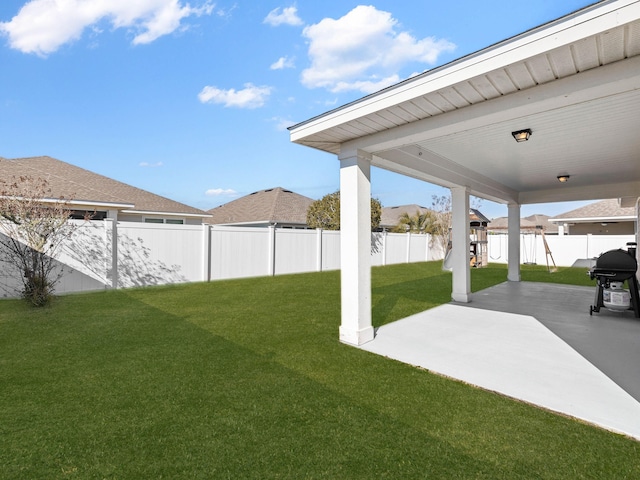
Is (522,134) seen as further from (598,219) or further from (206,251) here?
(598,219)

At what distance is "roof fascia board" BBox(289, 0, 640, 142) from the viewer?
2.08 metres

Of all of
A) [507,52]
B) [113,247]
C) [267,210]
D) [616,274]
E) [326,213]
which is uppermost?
[267,210]

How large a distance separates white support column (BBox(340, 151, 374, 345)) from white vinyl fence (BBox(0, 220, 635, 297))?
23.1 ft

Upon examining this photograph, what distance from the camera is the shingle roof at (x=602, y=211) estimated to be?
18.1 metres

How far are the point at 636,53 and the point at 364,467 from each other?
3.48 meters

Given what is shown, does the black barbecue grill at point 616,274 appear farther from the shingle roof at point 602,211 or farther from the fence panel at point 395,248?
the shingle roof at point 602,211

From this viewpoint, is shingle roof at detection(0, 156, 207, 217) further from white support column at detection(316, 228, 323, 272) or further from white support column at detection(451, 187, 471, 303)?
white support column at detection(451, 187, 471, 303)

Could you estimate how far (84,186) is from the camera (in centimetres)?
1188

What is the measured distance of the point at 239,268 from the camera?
11.2 metres

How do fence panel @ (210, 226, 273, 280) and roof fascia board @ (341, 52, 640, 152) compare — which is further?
fence panel @ (210, 226, 273, 280)

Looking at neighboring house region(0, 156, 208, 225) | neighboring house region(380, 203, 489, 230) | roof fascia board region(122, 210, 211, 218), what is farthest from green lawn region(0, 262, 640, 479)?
neighboring house region(380, 203, 489, 230)

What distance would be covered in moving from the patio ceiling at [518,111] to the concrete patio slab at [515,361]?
103 inches

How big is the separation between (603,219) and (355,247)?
71.0ft

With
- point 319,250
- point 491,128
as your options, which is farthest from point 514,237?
point 491,128
